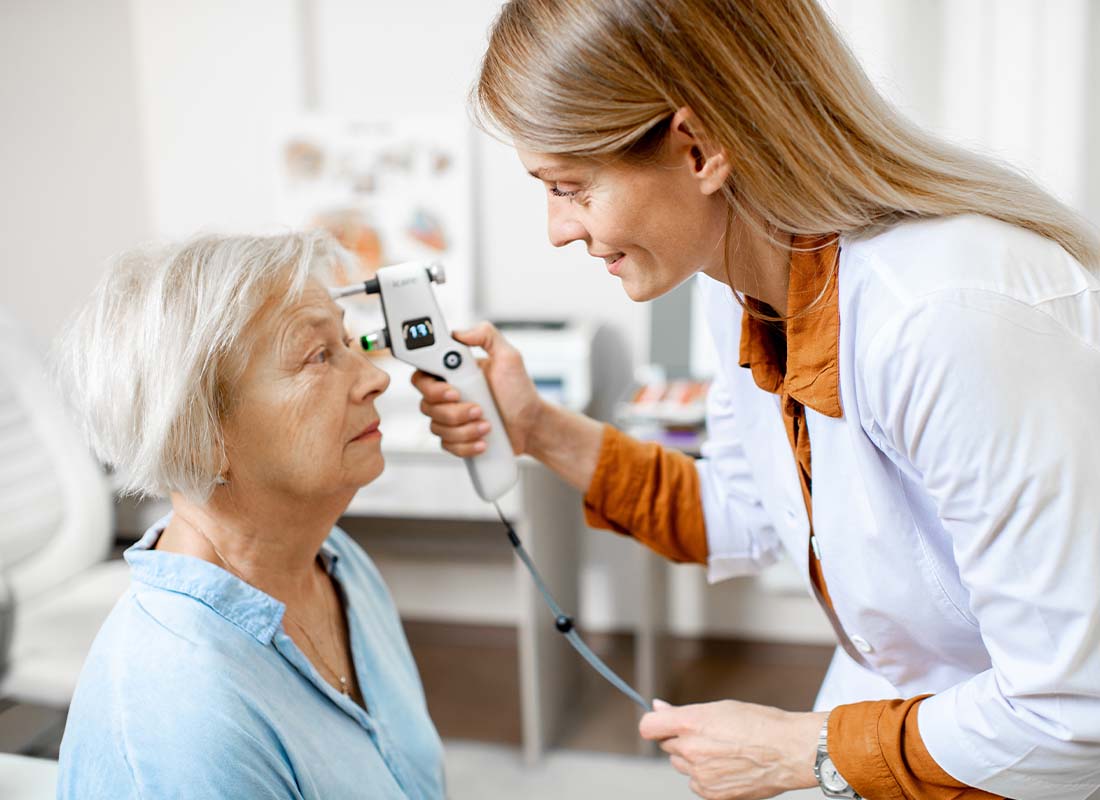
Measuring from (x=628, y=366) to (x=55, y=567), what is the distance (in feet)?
4.75

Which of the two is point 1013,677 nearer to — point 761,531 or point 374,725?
point 761,531

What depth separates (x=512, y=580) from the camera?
9.73 feet

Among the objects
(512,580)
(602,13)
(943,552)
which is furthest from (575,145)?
(512,580)

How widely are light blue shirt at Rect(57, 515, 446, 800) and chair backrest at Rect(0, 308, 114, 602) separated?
1.09 meters

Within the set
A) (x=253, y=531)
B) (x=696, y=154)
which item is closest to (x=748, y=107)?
(x=696, y=154)

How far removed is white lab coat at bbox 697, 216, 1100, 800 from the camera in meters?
0.79

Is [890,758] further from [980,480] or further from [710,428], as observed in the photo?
[710,428]

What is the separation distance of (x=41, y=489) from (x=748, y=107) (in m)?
1.80

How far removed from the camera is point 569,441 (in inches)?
53.4

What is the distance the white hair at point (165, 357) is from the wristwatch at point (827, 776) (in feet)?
2.15

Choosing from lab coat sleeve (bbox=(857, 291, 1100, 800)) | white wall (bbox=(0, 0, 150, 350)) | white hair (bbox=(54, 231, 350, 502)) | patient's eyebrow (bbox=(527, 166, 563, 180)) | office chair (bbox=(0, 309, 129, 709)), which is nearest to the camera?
lab coat sleeve (bbox=(857, 291, 1100, 800))

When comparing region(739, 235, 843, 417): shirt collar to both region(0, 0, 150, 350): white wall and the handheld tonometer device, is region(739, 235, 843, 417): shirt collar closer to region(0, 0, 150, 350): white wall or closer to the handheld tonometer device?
the handheld tonometer device

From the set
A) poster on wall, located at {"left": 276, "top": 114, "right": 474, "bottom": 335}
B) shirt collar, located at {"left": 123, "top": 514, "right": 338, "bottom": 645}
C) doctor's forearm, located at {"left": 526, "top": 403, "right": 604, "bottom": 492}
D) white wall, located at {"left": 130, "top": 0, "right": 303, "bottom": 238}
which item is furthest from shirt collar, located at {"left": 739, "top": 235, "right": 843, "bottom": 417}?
white wall, located at {"left": 130, "top": 0, "right": 303, "bottom": 238}

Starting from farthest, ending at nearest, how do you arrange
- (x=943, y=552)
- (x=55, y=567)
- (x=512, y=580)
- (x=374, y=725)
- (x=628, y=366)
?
(x=512, y=580) → (x=628, y=366) → (x=55, y=567) → (x=374, y=725) → (x=943, y=552)
